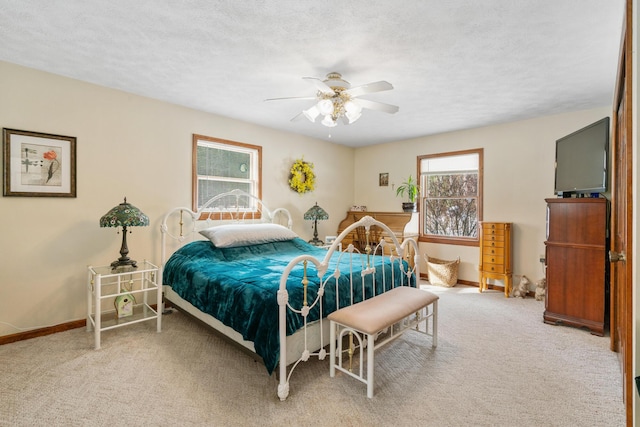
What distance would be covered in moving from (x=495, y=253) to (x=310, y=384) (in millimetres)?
3444

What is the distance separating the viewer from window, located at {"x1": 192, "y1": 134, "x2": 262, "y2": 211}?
3.94m

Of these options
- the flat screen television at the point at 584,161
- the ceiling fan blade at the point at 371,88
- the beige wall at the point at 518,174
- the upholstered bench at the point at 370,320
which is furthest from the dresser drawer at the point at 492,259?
the ceiling fan blade at the point at 371,88

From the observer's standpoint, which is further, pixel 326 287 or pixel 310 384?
pixel 326 287

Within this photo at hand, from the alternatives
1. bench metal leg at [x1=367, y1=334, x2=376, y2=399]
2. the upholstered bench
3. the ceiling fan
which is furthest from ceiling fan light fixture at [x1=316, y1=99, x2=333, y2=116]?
bench metal leg at [x1=367, y1=334, x2=376, y2=399]

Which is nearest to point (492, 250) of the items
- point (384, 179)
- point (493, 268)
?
point (493, 268)

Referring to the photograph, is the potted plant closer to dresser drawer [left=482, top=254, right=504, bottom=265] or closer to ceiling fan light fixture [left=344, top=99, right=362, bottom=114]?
dresser drawer [left=482, top=254, right=504, bottom=265]

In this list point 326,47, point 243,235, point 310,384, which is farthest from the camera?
point 243,235

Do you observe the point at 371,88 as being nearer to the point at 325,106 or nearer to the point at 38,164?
the point at 325,106

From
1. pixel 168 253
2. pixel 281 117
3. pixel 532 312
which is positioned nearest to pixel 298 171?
pixel 281 117

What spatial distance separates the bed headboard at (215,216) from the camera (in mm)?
3645

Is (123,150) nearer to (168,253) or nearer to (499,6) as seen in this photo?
(168,253)

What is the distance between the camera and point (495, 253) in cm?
430

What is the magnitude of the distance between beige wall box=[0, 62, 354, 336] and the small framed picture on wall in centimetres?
303

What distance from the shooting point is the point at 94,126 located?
3082 millimetres
